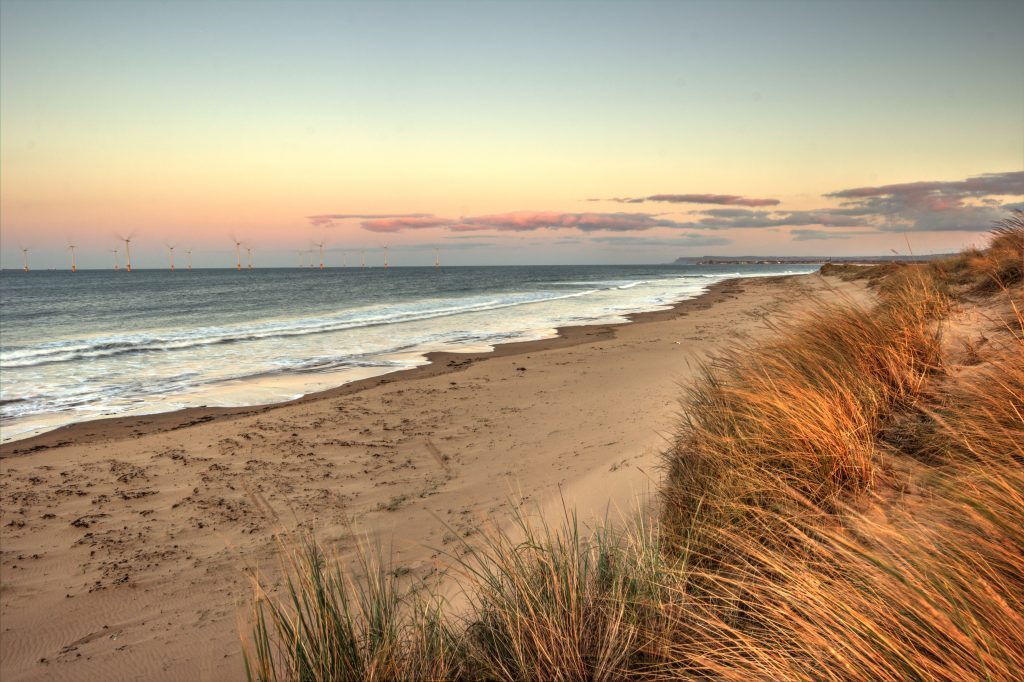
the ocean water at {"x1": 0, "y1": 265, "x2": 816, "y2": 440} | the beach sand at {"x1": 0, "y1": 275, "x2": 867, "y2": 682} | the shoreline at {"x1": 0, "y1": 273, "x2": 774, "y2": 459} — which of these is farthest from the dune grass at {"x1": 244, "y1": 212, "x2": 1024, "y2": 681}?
the ocean water at {"x1": 0, "y1": 265, "x2": 816, "y2": 440}

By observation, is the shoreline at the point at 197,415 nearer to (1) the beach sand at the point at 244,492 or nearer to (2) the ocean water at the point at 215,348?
(1) the beach sand at the point at 244,492

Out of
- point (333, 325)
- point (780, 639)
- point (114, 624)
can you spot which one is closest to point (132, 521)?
point (114, 624)

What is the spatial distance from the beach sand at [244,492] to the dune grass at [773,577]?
0.72 m

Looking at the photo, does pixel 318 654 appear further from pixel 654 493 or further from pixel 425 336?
pixel 425 336

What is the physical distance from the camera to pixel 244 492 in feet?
22.2

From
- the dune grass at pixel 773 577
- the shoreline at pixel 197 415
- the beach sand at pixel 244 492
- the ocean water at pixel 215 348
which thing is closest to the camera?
the dune grass at pixel 773 577

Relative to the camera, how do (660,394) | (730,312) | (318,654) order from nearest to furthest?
(318,654) < (660,394) < (730,312)

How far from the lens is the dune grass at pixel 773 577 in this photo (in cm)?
211

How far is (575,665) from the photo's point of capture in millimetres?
2439

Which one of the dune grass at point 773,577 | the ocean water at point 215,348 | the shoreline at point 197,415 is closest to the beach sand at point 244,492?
the shoreline at point 197,415

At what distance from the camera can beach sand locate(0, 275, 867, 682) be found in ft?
14.1

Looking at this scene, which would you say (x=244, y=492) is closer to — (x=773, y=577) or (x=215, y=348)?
(x=773, y=577)

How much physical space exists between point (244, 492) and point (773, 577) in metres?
5.93

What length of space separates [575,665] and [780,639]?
85 centimetres
